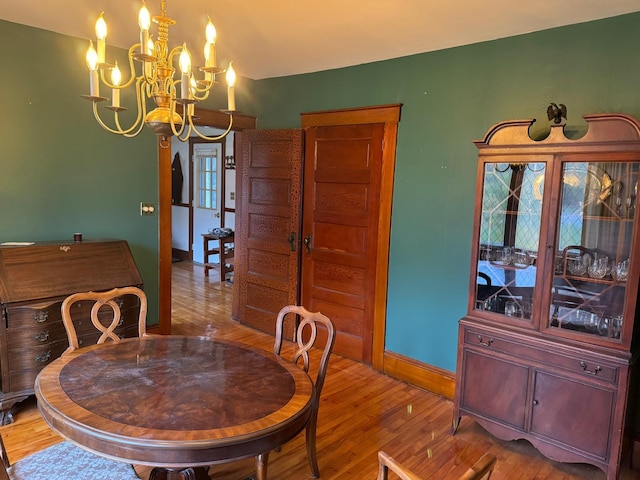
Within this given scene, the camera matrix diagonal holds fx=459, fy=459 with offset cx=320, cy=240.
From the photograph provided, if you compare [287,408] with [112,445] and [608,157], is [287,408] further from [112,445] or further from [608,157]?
[608,157]

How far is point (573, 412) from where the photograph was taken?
97.7 inches

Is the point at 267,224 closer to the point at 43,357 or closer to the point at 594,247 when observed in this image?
the point at 43,357

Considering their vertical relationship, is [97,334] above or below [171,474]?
above

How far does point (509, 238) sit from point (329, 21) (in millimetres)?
1901

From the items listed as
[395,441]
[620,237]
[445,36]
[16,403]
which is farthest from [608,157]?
[16,403]

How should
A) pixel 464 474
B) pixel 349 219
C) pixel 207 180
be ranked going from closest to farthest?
1. pixel 464 474
2. pixel 349 219
3. pixel 207 180

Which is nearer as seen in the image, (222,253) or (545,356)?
(545,356)

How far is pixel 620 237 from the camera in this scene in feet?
7.93

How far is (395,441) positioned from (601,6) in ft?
9.07

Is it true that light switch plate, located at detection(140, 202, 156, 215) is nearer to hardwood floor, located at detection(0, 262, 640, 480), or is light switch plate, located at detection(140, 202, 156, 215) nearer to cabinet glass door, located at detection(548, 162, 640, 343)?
hardwood floor, located at detection(0, 262, 640, 480)

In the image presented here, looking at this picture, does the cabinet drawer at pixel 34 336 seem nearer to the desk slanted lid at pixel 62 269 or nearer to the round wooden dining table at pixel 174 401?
the desk slanted lid at pixel 62 269

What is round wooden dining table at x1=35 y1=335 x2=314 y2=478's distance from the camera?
4.82ft

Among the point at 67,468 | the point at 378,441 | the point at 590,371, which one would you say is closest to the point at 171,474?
the point at 67,468

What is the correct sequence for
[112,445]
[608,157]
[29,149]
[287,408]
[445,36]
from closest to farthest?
[112,445]
[287,408]
[608,157]
[445,36]
[29,149]
